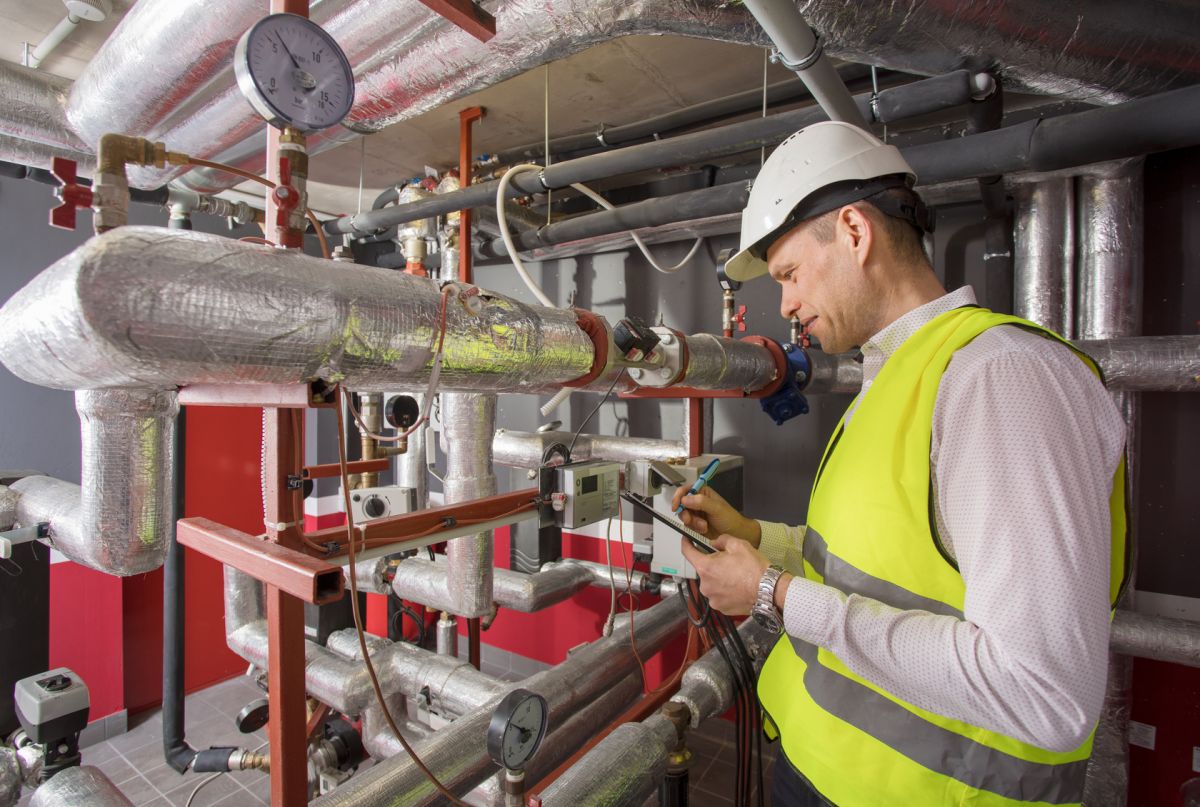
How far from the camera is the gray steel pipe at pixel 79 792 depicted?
3.32ft

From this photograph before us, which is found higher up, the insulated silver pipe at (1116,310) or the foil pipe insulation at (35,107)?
the foil pipe insulation at (35,107)

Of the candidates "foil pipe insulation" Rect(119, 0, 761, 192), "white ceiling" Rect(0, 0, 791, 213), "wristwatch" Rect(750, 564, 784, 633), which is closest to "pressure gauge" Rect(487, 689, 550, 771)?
"wristwatch" Rect(750, 564, 784, 633)

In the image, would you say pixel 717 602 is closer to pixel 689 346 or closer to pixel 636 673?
A: pixel 689 346

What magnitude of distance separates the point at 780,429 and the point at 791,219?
1638mm

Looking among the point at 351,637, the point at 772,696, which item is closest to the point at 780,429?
the point at 772,696

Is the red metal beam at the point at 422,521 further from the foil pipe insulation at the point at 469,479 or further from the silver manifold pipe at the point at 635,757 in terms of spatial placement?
the foil pipe insulation at the point at 469,479

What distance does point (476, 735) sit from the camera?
124 centimetres

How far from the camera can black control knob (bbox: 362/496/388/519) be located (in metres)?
1.79

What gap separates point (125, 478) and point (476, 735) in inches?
33.3

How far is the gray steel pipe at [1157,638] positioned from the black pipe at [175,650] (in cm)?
306

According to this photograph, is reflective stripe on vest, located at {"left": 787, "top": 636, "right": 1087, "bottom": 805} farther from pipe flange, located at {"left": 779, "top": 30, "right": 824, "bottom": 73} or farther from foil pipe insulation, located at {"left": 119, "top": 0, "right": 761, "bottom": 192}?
foil pipe insulation, located at {"left": 119, "top": 0, "right": 761, "bottom": 192}

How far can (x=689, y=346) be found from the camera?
1.39 m

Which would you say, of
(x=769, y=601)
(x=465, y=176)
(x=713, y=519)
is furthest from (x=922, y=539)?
(x=465, y=176)

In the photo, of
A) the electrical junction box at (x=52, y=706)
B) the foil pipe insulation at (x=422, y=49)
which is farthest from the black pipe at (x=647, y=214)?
the electrical junction box at (x=52, y=706)
